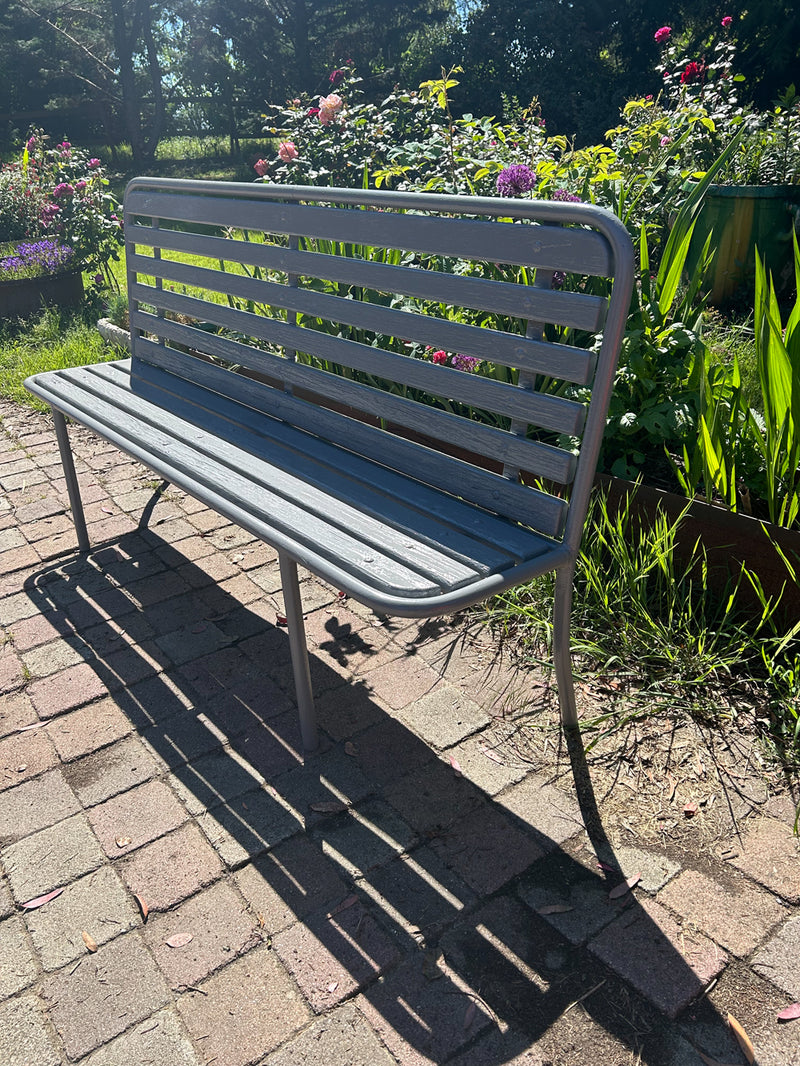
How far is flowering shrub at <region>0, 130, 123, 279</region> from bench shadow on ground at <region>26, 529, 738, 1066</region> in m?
5.39

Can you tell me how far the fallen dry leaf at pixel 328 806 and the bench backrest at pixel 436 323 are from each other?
847 mm

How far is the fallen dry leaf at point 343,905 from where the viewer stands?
76.5 inches

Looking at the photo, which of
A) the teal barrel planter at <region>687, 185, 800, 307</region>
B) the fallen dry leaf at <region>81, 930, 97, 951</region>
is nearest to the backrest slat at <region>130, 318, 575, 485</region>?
the fallen dry leaf at <region>81, 930, 97, 951</region>

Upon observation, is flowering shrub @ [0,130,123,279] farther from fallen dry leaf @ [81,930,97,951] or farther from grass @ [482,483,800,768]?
fallen dry leaf @ [81,930,97,951]

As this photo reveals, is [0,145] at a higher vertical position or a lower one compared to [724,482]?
higher

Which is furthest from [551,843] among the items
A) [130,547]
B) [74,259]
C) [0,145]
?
[0,145]

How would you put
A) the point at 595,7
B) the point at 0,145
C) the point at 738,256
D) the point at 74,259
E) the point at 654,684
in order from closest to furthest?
1. the point at 654,684
2. the point at 738,256
3. the point at 74,259
4. the point at 595,7
5. the point at 0,145

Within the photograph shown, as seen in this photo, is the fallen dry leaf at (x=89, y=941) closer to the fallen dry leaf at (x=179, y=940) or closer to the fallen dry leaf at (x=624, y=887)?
the fallen dry leaf at (x=179, y=940)

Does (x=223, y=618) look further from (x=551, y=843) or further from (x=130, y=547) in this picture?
(x=551, y=843)

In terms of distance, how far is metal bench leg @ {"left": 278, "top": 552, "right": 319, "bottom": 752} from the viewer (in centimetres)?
222

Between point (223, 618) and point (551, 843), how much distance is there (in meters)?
1.46

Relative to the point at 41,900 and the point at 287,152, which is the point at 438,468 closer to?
the point at 41,900

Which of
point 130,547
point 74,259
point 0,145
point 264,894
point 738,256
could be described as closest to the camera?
point 264,894

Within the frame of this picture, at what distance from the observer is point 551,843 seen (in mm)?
2104
